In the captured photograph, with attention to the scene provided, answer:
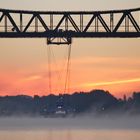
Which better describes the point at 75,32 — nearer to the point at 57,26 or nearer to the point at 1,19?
the point at 57,26

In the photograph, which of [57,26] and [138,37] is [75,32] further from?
[138,37]

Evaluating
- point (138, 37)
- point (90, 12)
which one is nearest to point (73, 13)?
point (90, 12)

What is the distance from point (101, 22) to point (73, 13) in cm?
373

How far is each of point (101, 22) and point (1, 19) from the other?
11865 mm

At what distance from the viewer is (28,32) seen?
8488cm

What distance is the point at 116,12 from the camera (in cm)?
8919

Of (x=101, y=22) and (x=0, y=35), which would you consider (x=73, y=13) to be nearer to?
(x=101, y=22)

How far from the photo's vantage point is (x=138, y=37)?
85.5m

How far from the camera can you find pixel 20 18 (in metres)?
87.4

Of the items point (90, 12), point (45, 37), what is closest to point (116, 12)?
point (90, 12)

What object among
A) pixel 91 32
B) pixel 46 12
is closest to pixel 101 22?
pixel 91 32

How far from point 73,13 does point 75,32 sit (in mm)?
3344

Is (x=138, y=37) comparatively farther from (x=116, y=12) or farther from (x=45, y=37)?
(x=45, y=37)

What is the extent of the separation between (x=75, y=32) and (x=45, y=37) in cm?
356
